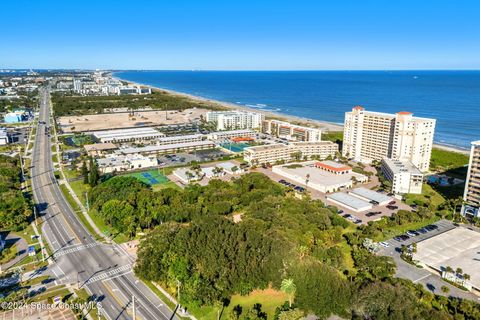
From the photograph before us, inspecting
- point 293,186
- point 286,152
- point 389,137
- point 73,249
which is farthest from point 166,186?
point 389,137

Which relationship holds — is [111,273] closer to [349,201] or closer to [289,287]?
[289,287]

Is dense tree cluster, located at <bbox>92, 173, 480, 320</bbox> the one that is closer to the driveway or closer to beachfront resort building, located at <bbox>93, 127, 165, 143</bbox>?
the driveway

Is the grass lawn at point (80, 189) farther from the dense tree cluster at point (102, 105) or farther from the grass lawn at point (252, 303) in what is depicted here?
the dense tree cluster at point (102, 105)

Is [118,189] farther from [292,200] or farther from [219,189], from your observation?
[292,200]

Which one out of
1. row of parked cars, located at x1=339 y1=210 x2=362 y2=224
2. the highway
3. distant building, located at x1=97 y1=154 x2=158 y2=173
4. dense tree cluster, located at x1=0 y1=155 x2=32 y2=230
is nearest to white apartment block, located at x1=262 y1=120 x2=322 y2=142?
distant building, located at x1=97 y1=154 x2=158 y2=173

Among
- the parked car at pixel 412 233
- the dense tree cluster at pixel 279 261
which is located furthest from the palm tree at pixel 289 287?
the parked car at pixel 412 233
